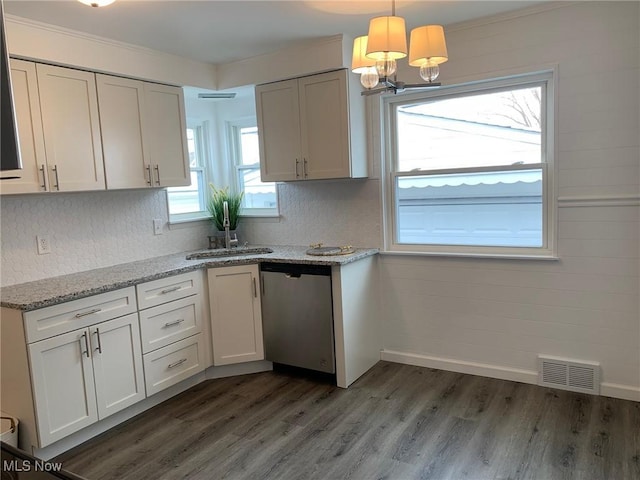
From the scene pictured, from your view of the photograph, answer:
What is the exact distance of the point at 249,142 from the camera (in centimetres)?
441

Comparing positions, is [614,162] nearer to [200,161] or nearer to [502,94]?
[502,94]

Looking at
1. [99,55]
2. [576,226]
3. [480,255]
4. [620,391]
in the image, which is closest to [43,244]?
[99,55]

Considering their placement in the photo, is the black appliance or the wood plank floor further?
the wood plank floor

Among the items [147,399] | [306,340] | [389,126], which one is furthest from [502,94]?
[147,399]

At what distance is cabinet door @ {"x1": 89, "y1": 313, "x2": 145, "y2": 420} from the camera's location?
2771 mm

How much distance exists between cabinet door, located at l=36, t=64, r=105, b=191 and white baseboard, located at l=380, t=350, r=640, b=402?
8.20 ft

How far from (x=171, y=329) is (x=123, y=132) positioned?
139cm

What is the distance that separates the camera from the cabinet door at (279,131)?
362 cm

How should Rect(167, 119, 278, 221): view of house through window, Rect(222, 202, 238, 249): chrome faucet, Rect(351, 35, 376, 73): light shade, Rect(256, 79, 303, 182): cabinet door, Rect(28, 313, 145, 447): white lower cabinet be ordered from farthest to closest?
Rect(167, 119, 278, 221): view of house through window
Rect(222, 202, 238, 249): chrome faucet
Rect(256, 79, 303, 182): cabinet door
Rect(28, 313, 145, 447): white lower cabinet
Rect(351, 35, 376, 73): light shade

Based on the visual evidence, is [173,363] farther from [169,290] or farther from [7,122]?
[7,122]

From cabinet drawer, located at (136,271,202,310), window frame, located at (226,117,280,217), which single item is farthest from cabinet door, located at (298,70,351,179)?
cabinet drawer, located at (136,271,202,310)

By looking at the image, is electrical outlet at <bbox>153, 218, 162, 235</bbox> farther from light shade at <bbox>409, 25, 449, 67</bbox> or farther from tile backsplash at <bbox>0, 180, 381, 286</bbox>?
light shade at <bbox>409, 25, 449, 67</bbox>

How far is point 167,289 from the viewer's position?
3201mm

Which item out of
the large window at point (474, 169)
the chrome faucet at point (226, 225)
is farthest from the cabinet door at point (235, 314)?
the large window at point (474, 169)
